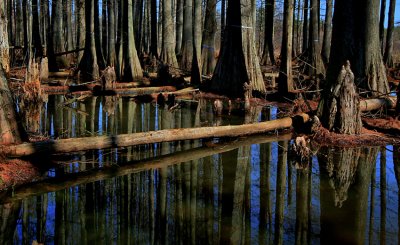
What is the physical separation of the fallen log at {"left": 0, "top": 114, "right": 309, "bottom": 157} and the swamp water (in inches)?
8.5

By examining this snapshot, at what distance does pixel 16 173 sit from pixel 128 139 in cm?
151

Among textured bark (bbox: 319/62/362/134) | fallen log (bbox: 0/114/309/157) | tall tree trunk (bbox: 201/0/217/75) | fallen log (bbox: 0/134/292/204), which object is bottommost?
fallen log (bbox: 0/134/292/204)

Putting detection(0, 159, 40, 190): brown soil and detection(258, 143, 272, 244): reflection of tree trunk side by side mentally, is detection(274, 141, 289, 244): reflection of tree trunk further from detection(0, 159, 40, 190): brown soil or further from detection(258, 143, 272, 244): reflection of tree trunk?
detection(0, 159, 40, 190): brown soil

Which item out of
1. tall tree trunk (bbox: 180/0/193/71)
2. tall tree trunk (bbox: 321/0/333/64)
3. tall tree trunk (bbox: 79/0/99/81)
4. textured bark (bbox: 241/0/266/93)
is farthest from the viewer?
tall tree trunk (bbox: 321/0/333/64)

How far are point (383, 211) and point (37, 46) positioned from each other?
1718 centimetres

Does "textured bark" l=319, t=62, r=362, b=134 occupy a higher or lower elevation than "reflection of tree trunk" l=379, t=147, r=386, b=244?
higher

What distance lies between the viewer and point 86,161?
6066 millimetres

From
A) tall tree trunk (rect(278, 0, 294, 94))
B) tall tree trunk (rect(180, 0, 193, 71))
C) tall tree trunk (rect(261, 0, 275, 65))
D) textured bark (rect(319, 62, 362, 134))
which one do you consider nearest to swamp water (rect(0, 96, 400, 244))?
textured bark (rect(319, 62, 362, 134))

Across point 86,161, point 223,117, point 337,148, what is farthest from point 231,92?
point 86,161

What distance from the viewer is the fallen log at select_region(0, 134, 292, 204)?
15.9ft

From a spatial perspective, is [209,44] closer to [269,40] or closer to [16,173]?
[269,40]

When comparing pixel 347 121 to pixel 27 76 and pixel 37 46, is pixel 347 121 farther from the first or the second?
pixel 37 46

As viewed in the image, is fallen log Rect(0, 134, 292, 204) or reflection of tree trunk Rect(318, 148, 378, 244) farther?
fallen log Rect(0, 134, 292, 204)

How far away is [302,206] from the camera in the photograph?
461 centimetres
